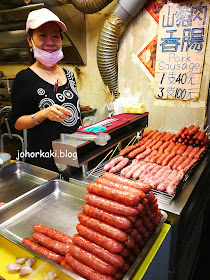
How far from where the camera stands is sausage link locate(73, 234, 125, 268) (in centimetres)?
121

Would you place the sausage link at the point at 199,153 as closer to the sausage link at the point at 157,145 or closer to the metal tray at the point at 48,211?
the sausage link at the point at 157,145

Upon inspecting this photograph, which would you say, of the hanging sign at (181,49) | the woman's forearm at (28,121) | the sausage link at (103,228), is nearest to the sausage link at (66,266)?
the sausage link at (103,228)

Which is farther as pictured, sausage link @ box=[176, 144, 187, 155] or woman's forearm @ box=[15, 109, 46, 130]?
sausage link @ box=[176, 144, 187, 155]

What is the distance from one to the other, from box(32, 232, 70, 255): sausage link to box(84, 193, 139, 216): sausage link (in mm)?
345

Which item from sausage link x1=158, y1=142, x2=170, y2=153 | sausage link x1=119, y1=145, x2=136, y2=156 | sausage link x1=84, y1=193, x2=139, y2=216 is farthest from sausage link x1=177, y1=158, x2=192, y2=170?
sausage link x1=84, y1=193, x2=139, y2=216

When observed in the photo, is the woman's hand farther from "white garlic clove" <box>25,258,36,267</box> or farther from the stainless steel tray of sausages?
"white garlic clove" <box>25,258,36,267</box>

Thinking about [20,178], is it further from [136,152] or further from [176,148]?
[176,148]

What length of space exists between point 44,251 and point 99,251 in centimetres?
41

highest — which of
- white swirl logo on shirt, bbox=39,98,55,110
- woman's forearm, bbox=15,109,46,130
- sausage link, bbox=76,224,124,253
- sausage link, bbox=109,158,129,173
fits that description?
white swirl logo on shirt, bbox=39,98,55,110

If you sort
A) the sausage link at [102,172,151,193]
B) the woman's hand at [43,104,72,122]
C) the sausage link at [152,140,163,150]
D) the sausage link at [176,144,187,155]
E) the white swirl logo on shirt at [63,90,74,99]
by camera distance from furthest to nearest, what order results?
1. the sausage link at [152,140,163,150]
2. the sausage link at [176,144,187,155]
3. the white swirl logo on shirt at [63,90,74,99]
4. the woman's hand at [43,104,72,122]
5. the sausage link at [102,172,151,193]

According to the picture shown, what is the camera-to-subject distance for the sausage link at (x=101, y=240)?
4.04ft

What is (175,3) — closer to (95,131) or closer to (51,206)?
(95,131)

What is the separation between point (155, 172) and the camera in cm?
247

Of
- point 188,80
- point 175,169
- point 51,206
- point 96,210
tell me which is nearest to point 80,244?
point 96,210
